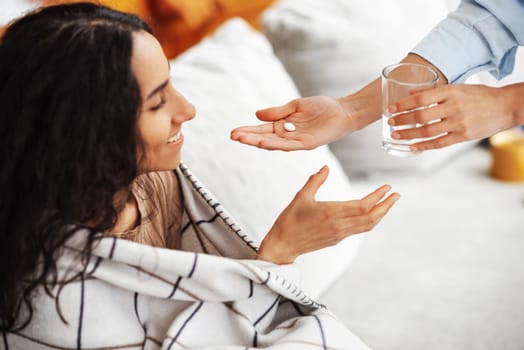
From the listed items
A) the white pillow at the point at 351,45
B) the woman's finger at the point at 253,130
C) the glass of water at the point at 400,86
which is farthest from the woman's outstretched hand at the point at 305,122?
the white pillow at the point at 351,45

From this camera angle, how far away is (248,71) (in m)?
1.54

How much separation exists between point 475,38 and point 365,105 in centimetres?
20

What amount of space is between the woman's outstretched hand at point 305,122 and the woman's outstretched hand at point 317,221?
Answer: 0.16m

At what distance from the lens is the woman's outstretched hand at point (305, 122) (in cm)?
120

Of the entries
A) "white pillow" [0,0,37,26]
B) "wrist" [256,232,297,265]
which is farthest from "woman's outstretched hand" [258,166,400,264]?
"white pillow" [0,0,37,26]

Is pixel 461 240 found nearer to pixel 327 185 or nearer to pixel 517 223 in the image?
pixel 517 223

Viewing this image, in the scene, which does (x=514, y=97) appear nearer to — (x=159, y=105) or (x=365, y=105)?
(x=365, y=105)

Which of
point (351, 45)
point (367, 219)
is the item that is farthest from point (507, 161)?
point (367, 219)

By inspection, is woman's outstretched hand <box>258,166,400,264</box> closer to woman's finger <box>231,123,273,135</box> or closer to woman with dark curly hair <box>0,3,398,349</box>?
woman with dark curly hair <box>0,3,398,349</box>

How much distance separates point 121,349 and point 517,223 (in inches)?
37.9

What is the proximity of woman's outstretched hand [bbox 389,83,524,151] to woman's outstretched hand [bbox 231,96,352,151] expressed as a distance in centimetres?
15

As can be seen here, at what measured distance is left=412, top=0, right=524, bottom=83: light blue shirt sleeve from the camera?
124 centimetres

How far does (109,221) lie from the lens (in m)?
1.00

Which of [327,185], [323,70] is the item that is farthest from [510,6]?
[323,70]
